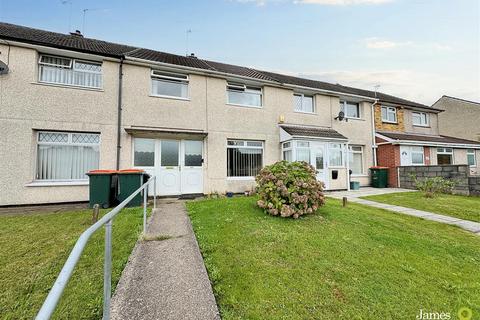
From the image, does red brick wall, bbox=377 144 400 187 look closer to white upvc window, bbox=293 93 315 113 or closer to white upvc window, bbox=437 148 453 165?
white upvc window, bbox=437 148 453 165

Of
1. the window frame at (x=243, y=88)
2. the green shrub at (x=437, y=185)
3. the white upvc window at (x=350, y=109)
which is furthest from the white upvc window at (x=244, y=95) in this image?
the green shrub at (x=437, y=185)

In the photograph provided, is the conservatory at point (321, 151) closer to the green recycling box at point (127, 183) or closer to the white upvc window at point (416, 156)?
the white upvc window at point (416, 156)

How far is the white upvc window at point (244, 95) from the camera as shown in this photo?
1011 centimetres

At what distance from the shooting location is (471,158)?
48.8 ft

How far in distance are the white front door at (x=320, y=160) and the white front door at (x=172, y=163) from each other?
5.47m

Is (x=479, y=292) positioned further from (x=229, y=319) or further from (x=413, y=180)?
(x=413, y=180)

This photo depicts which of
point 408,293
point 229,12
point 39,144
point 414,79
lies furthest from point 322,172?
point 414,79

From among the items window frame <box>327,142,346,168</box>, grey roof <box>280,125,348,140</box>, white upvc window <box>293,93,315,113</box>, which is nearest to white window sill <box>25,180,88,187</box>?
grey roof <box>280,125,348,140</box>

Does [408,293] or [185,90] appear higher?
[185,90]

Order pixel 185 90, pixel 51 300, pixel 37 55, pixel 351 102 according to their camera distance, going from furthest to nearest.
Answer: pixel 351 102
pixel 185 90
pixel 37 55
pixel 51 300

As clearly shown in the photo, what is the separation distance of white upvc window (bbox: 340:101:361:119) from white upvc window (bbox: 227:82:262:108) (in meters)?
5.68

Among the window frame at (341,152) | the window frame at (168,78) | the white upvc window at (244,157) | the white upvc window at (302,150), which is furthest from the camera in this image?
the window frame at (341,152)

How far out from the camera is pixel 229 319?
1948mm

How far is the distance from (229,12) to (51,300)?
40.6 feet
